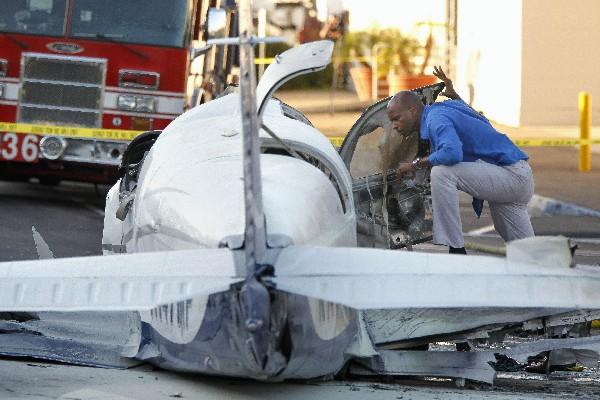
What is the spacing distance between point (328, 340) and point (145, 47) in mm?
9730

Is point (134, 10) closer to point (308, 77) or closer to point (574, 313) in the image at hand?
point (574, 313)

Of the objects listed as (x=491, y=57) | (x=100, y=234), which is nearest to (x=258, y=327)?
(x=100, y=234)

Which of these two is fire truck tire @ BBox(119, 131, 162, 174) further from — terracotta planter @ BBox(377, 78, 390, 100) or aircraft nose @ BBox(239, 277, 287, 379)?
terracotta planter @ BBox(377, 78, 390, 100)

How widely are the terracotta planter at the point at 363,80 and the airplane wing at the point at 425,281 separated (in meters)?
27.3

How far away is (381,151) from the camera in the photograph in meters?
10.5

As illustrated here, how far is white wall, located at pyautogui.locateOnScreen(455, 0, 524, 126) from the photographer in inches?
1090

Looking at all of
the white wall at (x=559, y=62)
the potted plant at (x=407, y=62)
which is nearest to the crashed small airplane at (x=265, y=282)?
the white wall at (x=559, y=62)

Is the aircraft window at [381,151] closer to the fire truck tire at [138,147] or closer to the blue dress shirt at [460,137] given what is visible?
the blue dress shirt at [460,137]

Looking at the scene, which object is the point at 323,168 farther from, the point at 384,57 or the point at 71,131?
the point at 384,57

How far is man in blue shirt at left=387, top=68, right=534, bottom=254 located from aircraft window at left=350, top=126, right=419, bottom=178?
16 cm

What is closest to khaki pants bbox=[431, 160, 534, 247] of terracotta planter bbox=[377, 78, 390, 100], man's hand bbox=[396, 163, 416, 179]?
man's hand bbox=[396, 163, 416, 179]

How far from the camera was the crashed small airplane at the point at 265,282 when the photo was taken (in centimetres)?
640

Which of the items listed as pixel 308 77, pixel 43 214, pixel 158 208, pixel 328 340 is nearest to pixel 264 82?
pixel 158 208

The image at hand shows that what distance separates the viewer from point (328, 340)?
717 centimetres
